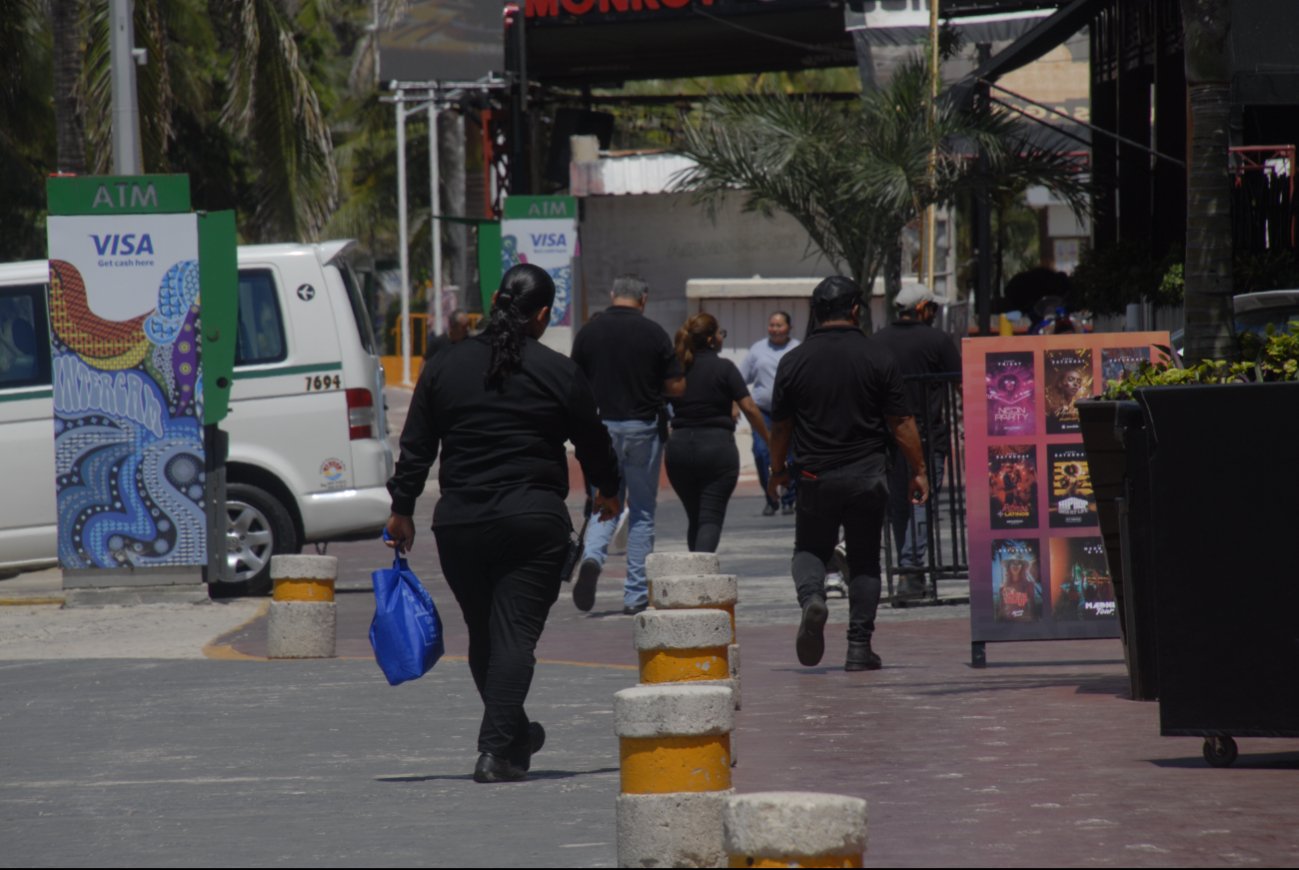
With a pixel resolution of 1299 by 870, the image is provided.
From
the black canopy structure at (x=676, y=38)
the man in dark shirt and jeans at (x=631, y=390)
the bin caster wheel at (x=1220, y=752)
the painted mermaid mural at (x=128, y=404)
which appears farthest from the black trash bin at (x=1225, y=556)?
the black canopy structure at (x=676, y=38)

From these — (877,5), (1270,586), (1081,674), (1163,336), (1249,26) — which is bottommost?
(1081,674)

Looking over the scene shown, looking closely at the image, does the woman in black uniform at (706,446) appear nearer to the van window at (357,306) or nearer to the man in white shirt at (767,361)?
the van window at (357,306)

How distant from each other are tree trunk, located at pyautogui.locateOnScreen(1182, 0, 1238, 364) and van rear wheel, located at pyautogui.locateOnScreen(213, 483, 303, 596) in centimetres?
745

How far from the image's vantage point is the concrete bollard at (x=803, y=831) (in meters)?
4.29

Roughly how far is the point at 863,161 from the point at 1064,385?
25.6 feet

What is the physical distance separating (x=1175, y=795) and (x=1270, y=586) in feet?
2.40

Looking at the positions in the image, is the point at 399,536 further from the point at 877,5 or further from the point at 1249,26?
the point at 877,5

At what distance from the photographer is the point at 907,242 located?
26.9 meters

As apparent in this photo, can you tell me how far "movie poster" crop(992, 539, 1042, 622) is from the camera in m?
9.99

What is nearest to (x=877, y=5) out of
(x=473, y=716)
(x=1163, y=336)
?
(x=1163, y=336)

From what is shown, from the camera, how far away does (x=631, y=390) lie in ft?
41.2

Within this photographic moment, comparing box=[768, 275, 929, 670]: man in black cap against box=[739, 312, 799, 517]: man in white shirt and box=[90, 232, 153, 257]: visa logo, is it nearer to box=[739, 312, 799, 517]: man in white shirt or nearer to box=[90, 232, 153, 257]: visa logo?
box=[90, 232, 153, 257]: visa logo

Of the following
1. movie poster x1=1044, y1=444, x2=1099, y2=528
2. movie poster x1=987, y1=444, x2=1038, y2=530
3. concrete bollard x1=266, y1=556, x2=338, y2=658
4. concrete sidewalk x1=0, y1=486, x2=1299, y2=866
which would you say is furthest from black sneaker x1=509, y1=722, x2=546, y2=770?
concrete bollard x1=266, y1=556, x2=338, y2=658

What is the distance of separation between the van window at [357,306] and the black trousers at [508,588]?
7154mm
